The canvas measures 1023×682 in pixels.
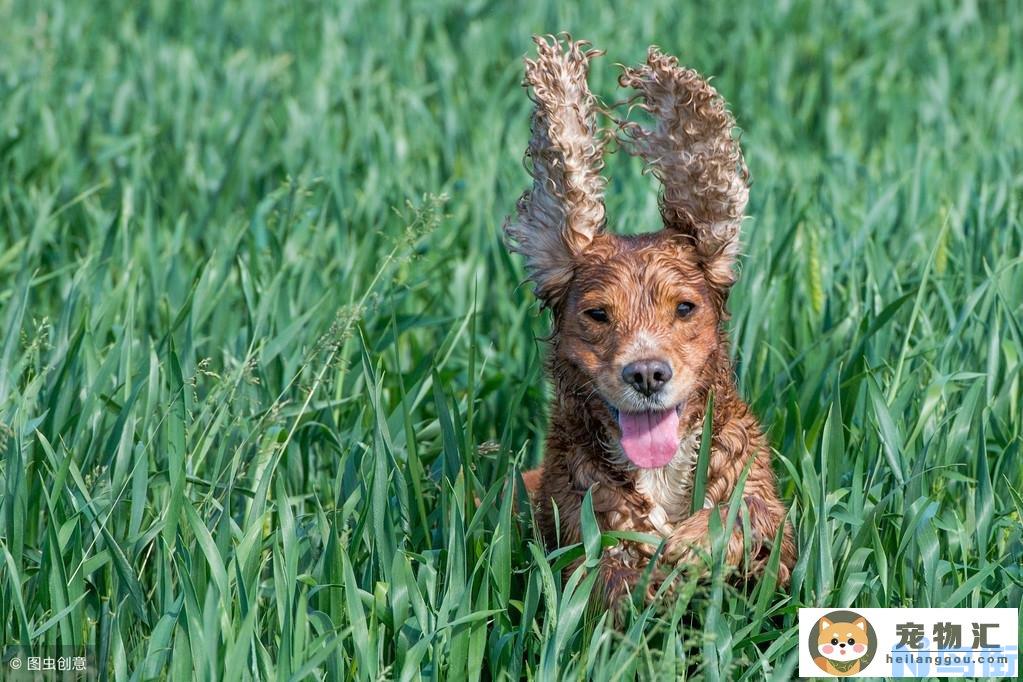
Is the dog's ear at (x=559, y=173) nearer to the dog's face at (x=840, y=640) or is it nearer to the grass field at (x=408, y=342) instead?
the grass field at (x=408, y=342)

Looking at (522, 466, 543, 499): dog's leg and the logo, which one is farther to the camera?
(522, 466, 543, 499): dog's leg

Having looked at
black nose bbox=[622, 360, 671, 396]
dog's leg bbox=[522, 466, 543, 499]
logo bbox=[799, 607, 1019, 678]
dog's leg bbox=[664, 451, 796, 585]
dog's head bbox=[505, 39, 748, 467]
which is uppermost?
dog's head bbox=[505, 39, 748, 467]

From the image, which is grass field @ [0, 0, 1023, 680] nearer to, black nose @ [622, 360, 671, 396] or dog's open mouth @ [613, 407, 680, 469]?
dog's open mouth @ [613, 407, 680, 469]

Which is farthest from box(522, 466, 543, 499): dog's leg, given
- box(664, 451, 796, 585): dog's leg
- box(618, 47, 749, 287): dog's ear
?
box(618, 47, 749, 287): dog's ear

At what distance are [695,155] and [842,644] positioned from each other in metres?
1.12

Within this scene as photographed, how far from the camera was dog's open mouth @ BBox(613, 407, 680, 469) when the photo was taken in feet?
10.2

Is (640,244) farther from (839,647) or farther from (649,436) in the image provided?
(839,647)

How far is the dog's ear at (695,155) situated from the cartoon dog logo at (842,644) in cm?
83

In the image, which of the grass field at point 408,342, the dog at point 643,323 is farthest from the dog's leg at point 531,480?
the dog at point 643,323

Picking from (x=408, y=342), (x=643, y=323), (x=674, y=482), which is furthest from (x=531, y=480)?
(x=408, y=342)

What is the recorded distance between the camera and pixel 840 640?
294 cm

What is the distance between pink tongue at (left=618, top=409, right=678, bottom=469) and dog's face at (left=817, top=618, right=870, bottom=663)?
49 cm

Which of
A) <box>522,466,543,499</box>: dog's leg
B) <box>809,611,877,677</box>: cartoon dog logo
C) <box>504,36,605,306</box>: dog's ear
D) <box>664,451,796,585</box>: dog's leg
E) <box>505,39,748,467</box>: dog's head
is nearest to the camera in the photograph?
<box>809,611,877,677</box>: cartoon dog logo

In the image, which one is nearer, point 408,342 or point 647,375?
point 647,375
